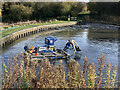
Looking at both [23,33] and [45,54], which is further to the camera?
[23,33]

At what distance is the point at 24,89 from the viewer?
16.8 m

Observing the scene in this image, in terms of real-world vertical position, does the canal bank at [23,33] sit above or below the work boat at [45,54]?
above

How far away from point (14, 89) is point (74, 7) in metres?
110

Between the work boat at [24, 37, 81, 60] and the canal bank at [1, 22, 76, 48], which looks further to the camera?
the canal bank at [1, 22, 76, 48]

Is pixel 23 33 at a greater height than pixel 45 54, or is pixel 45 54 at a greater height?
pixel 23 33

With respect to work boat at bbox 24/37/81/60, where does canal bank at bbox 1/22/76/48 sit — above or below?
above

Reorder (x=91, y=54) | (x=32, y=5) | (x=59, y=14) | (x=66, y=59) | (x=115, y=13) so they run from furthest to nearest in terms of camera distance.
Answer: (x=59, y=14), (x=32, y=5), (x=115, y=13), (x=91, y=54), (x=66, y=59)

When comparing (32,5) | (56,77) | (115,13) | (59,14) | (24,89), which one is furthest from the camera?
(59,14)

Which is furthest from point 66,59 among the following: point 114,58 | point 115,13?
point 115,13

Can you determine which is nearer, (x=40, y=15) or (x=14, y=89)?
(x=14, y=89)

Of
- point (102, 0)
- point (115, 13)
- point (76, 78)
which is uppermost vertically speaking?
point (102, 0)

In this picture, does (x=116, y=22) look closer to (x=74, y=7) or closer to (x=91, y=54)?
(x=74, y=7)

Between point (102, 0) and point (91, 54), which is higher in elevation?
point (102, 0)

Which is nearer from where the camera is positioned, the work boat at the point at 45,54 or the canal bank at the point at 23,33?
the work boat at the point at 45,54
